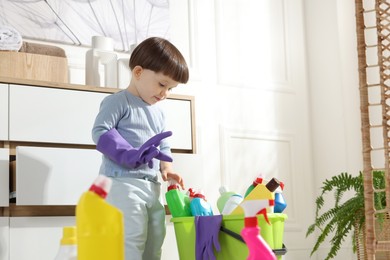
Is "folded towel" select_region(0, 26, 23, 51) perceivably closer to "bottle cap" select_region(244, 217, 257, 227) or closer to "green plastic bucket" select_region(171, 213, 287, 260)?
"green plastic bucket" select_region(171, 213, 287, 260)

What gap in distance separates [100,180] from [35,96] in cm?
146

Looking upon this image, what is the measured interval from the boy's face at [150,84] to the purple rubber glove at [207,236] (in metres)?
0.41

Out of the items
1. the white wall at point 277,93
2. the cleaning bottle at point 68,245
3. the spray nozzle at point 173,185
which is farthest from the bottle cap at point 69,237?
the white wall at point 277,93

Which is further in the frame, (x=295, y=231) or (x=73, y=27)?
(x=295, y=231)

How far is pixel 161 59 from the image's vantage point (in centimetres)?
188

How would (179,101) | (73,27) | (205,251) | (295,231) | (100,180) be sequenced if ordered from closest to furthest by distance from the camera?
(100,180), (205,251), (179,101), (73,27), (295,231)

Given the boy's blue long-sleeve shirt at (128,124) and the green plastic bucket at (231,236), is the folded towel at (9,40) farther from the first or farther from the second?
the green plastic bucket at (231,236)

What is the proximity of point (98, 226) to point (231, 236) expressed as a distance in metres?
0.96

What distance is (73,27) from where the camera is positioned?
106 inches

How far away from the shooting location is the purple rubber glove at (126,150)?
1660 millimetres

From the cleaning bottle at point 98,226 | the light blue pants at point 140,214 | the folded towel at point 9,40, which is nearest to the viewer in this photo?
the cleaning bottle at point 98,226

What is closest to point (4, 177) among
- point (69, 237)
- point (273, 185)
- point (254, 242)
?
point (273, 185)

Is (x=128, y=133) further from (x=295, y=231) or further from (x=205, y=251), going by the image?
(x=295, y=231)

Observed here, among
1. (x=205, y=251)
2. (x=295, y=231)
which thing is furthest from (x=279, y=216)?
(x=295, y=231)
